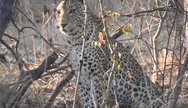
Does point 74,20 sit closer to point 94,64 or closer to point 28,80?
point 94,64

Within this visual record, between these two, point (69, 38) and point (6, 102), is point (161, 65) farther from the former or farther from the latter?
point (6, 102)

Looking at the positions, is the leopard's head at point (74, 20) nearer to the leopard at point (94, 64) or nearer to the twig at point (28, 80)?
the leopard at point (94, 64)

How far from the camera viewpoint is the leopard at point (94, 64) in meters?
5.96

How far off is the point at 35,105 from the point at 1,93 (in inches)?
46.1

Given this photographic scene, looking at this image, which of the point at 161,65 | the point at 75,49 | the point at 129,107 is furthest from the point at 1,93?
the point at 161,65

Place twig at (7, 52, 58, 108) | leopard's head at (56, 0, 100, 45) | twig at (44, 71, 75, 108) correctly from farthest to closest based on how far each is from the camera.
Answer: twig at (44, 71, 75, 108) < leopard's head at (56, 0, 100, 45) < twig at (7, 52, 58, 108)

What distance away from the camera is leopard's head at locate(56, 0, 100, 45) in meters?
5.90

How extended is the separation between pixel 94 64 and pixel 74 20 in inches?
20.6

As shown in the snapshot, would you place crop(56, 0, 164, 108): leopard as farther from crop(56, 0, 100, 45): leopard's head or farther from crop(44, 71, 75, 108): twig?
crop(44, 71, 75, 108): twig

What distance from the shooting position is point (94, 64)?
→ 6141 mm

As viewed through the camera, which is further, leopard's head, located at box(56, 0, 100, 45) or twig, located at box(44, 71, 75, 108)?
twig, located at box(44, 71, 75, 108)

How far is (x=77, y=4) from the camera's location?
602 centimetres

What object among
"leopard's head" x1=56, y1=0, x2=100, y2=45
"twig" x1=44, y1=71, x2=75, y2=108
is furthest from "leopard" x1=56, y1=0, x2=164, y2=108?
"twig" x1=44, y1=71, x2=75, y2=108

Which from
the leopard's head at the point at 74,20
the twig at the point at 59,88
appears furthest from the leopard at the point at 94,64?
the twig at the point at 59,88
